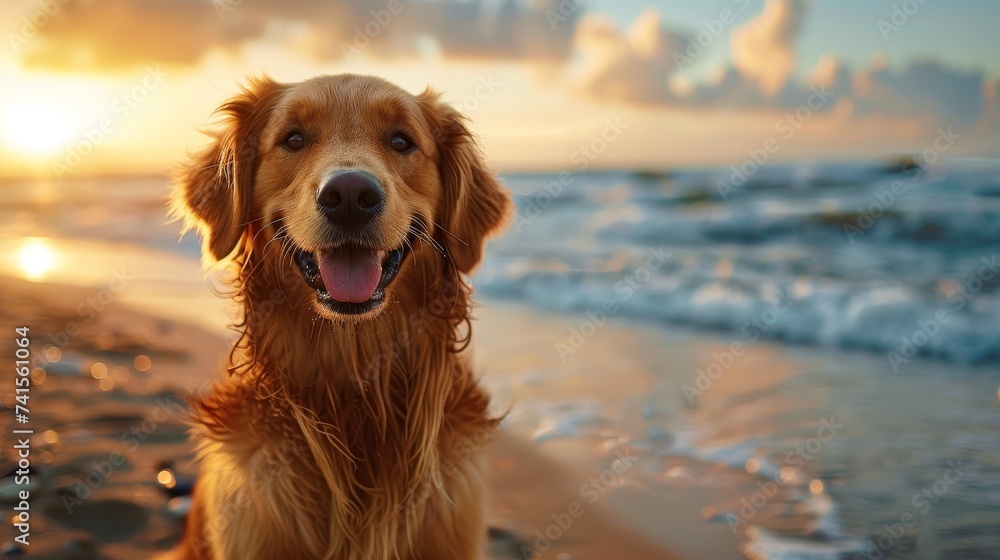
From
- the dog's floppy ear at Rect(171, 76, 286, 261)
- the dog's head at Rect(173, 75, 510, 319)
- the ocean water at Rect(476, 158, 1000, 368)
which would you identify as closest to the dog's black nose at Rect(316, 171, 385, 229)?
the dog's head at Rect(173, 75, 510, 319)

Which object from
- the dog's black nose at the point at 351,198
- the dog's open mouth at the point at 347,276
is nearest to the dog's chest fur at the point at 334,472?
the dog's open mouth at the point at 347,276

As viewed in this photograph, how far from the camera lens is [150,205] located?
15.2 m

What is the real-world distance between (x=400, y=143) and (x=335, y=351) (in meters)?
0.82

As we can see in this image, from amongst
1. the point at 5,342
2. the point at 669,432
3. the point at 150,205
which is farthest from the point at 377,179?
the point at 150,205

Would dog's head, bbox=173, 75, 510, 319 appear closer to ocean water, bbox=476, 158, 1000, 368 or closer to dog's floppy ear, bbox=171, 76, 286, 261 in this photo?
dog's floppy ear, bbox=171, 76, 286, 261

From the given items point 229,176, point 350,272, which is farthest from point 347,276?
point 229,176

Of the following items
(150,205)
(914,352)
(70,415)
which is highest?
(150,205)

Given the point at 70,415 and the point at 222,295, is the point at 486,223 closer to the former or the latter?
the point at 222,295

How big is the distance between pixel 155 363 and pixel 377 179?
13.3 ft

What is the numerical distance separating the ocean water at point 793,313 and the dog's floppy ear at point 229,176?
4.33ft

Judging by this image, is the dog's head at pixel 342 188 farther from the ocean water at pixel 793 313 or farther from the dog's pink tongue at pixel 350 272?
the ocean water at pixel 793 313

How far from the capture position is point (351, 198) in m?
2.47

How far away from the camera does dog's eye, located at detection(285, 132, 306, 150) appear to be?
281 centimetres

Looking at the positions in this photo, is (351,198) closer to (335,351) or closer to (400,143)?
(400,143)
